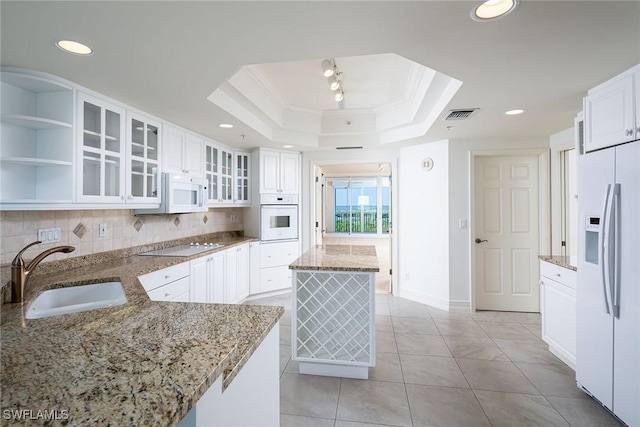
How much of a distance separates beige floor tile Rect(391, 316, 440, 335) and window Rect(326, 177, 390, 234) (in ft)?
21.9

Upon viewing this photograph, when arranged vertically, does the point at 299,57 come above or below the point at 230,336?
above

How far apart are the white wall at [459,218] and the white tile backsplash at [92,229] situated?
11.1 ft

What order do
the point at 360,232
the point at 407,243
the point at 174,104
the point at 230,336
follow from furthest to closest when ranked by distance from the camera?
the point at 360,232, the point at 407,243, the point at 174,104, the point at 230,336

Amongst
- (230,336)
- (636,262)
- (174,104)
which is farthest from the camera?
(174,104)

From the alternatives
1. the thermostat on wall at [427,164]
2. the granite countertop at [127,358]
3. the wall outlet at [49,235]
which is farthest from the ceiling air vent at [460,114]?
the wall outlet at [49,235]

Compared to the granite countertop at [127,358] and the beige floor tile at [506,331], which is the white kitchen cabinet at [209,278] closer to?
the granite countertop at [127,358]

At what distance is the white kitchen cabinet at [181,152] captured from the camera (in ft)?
10.1

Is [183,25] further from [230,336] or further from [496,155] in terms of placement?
[496,155]

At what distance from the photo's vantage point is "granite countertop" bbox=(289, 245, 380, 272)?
2.28 metres

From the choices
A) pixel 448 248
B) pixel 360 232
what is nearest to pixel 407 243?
pixel 448 248

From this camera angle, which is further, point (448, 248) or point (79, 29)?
point (448, 248)

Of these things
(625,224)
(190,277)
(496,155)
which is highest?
(496,155)

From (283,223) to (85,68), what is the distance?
3.05 meters

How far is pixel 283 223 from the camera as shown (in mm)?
4594
